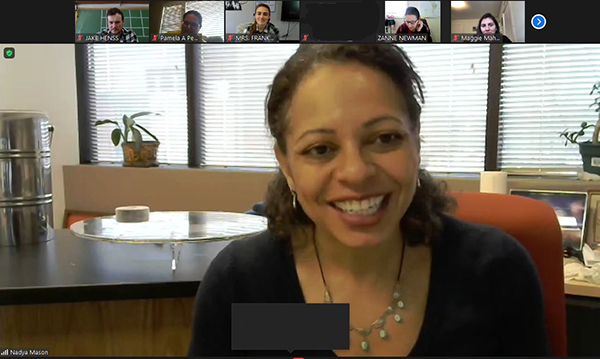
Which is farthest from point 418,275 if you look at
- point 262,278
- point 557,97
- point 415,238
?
point 557,97

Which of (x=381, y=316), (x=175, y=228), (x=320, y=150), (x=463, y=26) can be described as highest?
(x=463, y=26)

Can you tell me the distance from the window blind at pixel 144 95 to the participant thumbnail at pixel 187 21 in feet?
0.07

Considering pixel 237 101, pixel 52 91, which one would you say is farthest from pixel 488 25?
pixel 52 91

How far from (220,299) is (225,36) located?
335mm

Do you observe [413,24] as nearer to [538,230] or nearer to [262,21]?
[262,21]

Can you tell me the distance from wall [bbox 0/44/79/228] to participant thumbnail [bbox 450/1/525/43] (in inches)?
19.4

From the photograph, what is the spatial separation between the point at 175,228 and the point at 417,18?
1.35 ft

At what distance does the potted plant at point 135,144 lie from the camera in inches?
25.9

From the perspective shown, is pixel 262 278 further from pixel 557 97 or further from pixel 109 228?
pixel 557 97

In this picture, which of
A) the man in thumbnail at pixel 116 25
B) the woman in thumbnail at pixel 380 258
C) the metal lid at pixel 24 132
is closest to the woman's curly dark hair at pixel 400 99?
the woman in thumbnail at pixel 380 258

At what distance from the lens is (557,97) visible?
674mm

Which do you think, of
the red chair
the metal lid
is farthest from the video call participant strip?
the red chair

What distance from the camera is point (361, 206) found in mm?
576

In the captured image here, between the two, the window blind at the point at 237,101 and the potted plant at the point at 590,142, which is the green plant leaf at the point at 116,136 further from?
the potted plant at the point at 590,142
